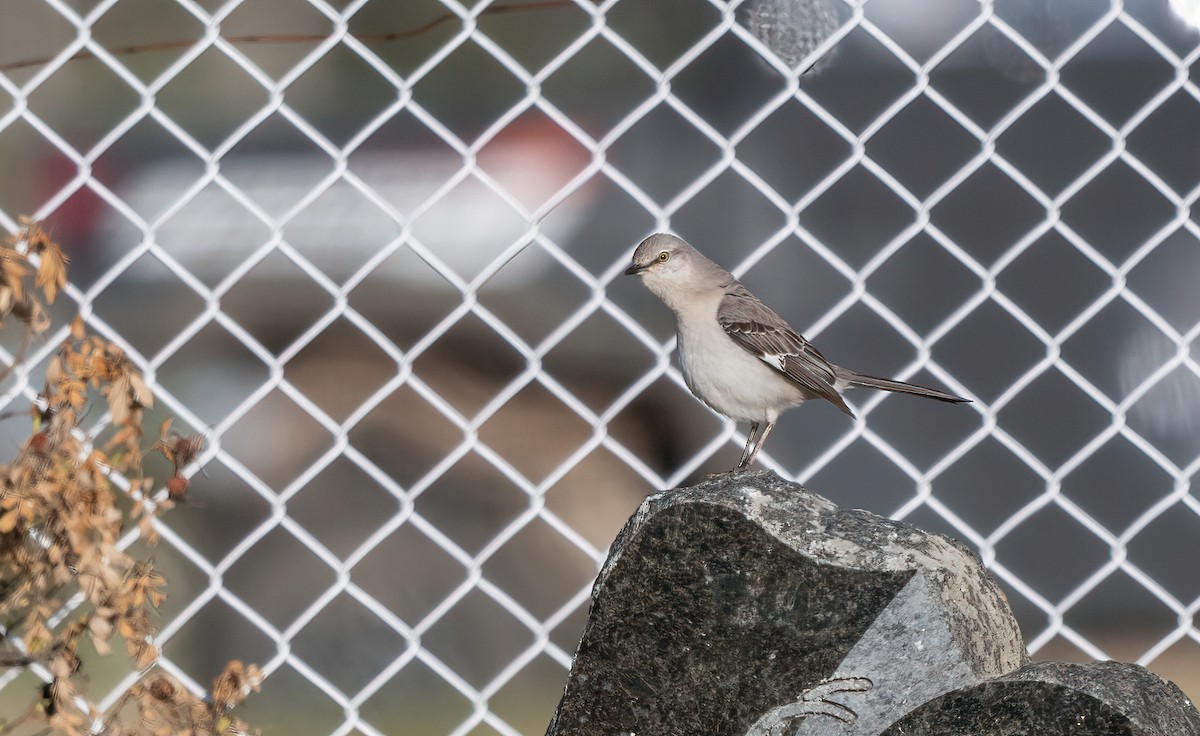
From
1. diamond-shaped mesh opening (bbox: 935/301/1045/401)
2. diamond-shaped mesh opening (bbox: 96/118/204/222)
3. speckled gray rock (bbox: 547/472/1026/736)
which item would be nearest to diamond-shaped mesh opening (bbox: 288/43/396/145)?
diamond-shaped mesh opening (bbox: 96/118/204/222)

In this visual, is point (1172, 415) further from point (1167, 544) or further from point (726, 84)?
point (726, 84)

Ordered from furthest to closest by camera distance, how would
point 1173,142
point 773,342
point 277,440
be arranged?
1. point 277,440
2. point 1173,142
3. point 773,342

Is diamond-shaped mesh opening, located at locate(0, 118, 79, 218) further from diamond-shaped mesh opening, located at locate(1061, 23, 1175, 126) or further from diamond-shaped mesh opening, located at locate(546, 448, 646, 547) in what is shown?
diamond-shaped mesh opening, located at locate(1061, 23, 1175, 126)

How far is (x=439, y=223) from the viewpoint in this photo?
13.7ft

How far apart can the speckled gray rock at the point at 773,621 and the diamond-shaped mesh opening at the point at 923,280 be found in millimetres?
2768

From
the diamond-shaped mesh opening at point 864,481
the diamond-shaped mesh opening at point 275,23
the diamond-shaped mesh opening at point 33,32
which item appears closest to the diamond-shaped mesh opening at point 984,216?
the diamond-shaped mesh opening at point 864,481

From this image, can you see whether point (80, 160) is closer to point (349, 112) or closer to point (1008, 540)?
point (349, 112)

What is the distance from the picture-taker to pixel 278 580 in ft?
15.4

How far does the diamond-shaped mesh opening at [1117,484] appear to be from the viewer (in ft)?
14.4

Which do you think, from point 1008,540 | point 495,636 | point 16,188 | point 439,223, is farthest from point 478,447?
point 16,188

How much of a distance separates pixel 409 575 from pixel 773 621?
356 cm

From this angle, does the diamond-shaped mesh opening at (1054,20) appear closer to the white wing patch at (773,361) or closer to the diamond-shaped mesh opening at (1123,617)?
the white wing patch at (773,361)

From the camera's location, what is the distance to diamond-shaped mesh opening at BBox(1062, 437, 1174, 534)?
14.4 ft

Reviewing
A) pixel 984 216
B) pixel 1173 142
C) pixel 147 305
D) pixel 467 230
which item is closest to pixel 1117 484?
pixel 984 216
